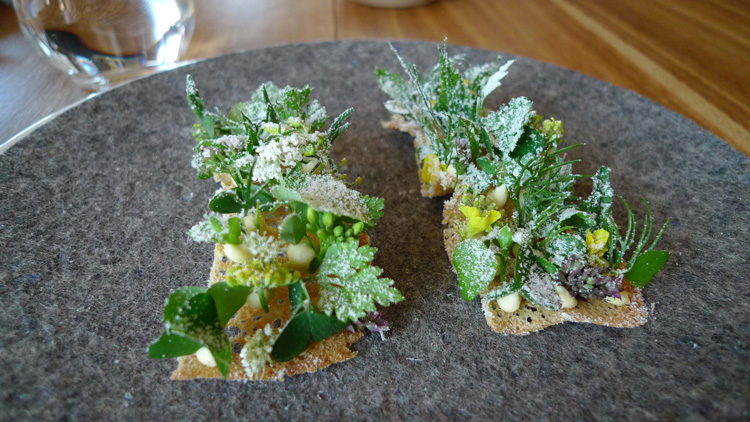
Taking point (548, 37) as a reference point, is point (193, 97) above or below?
above

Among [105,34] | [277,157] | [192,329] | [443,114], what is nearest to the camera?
[192,329]

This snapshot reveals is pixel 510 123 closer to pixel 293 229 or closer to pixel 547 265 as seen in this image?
pixel 547 265

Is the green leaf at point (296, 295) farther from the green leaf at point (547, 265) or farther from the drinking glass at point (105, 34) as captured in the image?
the drinking glass at point (105, 34)

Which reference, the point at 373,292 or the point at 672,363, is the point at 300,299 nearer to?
the point at 373,292

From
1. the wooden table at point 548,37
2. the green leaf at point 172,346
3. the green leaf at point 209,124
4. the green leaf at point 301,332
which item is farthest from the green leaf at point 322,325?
the wooden table at point 548,37

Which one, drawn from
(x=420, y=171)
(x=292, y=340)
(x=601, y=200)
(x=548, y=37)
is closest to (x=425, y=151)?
(x=420, y=171)

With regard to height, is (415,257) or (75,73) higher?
(75,73)

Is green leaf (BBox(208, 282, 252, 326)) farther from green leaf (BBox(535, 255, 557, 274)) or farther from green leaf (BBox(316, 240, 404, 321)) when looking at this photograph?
green leaf (BBox(535, 255, 557, 274))

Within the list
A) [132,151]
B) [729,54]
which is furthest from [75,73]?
[729,54]
